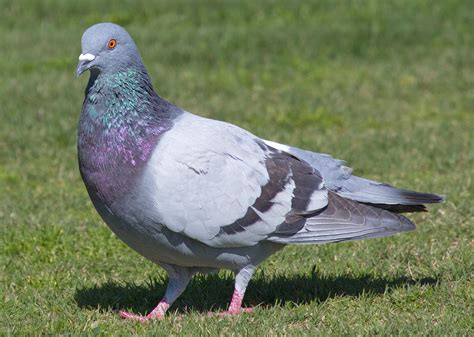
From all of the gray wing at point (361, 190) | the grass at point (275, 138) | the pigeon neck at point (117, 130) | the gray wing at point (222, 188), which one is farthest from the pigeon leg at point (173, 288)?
the gray wing at point (361, 190)

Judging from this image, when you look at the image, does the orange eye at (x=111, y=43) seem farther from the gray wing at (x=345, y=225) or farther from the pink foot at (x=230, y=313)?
the pink foot at (x=230, y=313)

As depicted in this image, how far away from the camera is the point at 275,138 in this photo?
31.6 ft

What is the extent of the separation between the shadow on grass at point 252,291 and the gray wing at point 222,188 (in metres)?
0.58

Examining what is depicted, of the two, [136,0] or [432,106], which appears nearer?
[432,106]

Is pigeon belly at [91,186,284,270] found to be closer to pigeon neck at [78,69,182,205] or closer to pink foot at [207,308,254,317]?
pigeon neck at [78,69,182,205]

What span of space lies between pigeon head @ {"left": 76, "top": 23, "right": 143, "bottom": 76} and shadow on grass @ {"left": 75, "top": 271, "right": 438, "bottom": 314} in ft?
4.32

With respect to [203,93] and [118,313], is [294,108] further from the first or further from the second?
[118,313]

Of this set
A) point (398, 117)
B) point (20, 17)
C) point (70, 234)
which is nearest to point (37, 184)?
point (70, 234)

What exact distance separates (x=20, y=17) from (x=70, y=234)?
8.18m

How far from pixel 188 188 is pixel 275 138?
4.79 m

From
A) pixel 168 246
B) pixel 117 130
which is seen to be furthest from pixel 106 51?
pixel 168 246

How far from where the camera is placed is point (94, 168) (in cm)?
501

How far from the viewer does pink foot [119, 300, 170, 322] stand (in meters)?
5.13

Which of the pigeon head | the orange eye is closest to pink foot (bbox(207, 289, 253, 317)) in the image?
the pigeon head
